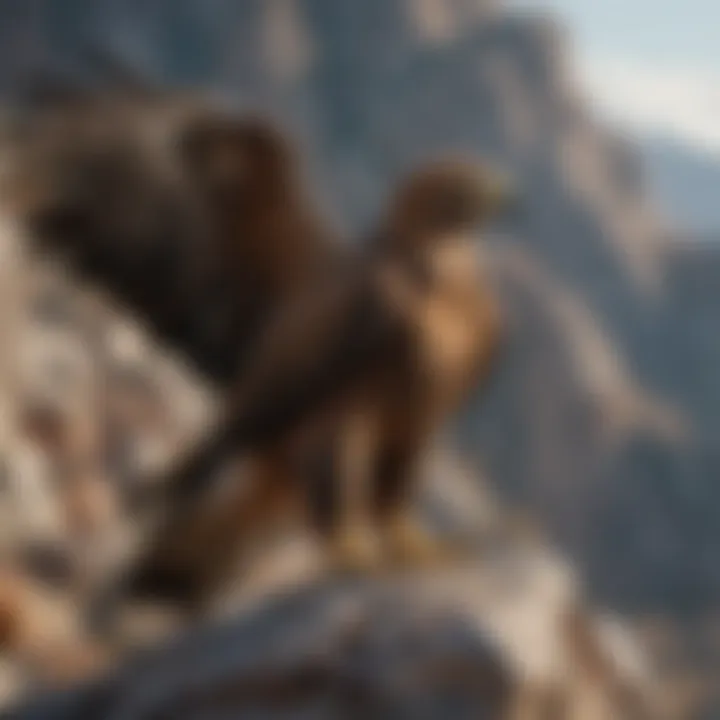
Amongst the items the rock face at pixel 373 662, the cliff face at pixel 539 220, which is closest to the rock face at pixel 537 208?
the cliff face at pixel 539 220

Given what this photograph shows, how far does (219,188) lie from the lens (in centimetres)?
138

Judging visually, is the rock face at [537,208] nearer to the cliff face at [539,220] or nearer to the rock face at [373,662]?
the cliff face at [539,220]

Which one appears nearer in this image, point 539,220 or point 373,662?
point 373,662

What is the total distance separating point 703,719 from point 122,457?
7.60 feet

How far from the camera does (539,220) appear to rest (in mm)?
7250

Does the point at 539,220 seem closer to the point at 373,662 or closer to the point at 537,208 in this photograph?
the point at 537,208

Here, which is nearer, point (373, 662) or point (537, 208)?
point (373, 662)

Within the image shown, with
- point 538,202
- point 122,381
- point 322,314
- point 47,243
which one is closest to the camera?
point 322,314

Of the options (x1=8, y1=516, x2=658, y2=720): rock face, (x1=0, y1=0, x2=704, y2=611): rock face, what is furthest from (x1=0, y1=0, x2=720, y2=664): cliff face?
(x1=8, y1=516, x2=658, y2=720): rock face

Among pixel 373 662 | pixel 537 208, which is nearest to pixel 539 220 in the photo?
pixel 537 208

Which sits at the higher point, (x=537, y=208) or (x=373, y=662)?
(x=537, y=208)

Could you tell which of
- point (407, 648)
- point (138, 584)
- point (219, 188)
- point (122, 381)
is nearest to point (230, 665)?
point (407, 648)

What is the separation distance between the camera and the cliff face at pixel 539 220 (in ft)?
21.5

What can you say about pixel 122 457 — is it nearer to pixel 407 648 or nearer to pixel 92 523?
pixel 92 523
